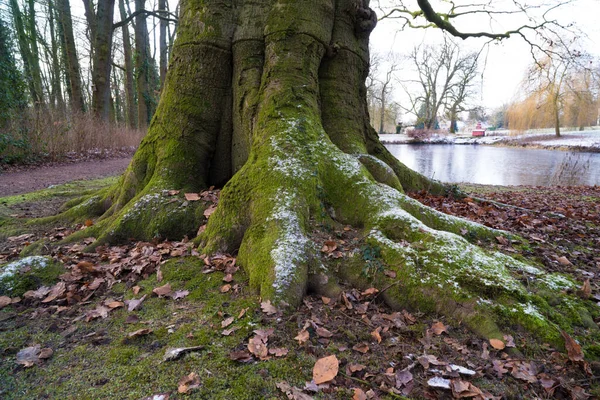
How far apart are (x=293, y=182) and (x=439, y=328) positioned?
1.70 meters

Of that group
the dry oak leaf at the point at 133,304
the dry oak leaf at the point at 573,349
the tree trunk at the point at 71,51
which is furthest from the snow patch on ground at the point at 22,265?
the tree trunk at the point at 71,51

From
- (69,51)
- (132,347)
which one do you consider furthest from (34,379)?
(69,51)

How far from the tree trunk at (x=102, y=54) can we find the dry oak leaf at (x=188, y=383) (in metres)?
14.7

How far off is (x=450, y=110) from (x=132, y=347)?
55.1 m

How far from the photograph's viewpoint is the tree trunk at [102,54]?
39.6ft

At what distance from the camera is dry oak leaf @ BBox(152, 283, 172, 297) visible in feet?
8.38

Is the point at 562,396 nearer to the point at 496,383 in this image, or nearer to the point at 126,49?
the point at 496,383

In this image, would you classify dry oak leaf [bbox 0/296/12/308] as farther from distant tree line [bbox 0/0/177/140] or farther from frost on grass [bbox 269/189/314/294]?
distant tree line [bbox 0/0/177/140]

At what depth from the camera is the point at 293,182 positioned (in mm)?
3043

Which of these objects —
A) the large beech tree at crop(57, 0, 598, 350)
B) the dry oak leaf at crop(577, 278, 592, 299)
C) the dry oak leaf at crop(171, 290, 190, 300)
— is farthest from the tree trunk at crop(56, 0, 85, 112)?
the dry oak leaf at crop(577, 278, 592, 299)

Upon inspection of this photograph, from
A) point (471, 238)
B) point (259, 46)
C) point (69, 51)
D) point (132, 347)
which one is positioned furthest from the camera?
point (69, 51)

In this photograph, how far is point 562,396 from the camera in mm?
1654

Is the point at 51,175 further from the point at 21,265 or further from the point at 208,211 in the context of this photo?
the point at 208,211

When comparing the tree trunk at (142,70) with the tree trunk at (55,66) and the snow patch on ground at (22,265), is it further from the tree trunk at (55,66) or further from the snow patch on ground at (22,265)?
the snow patch on ground at (22,265)
